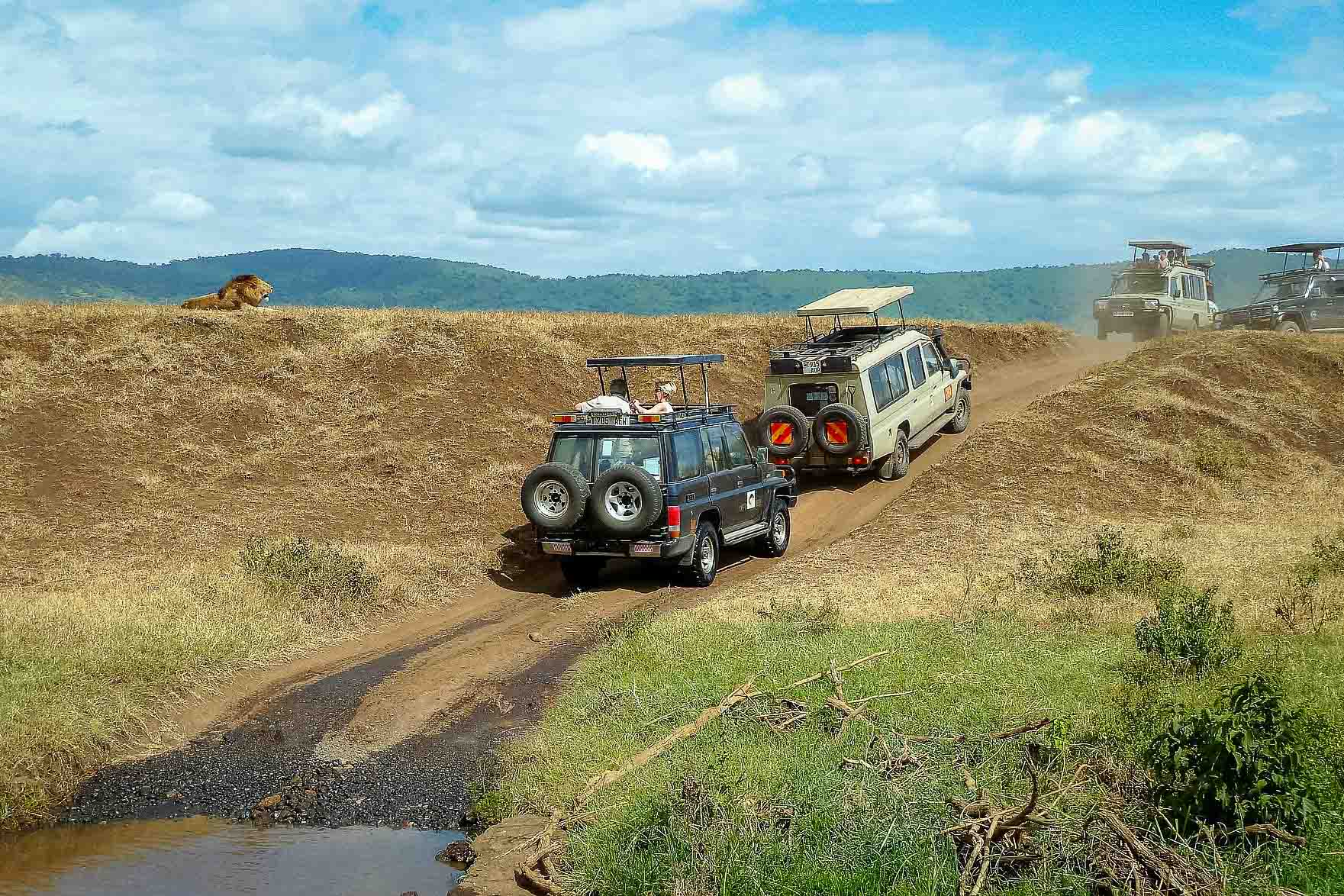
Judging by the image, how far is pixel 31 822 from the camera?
316 inches

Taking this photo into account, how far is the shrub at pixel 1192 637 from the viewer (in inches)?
365

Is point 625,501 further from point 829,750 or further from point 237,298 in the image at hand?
point 237,298

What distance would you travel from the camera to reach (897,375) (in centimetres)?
2053

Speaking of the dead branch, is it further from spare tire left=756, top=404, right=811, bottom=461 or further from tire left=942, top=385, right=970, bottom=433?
tire left=942, top=385, right=970, bottom=433

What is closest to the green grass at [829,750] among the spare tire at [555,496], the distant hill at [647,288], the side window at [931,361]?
the spare tire at [555,496]

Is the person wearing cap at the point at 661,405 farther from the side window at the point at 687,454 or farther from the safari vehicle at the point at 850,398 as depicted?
the safari vehicle at the point at 850,398

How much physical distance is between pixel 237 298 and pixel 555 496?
675 inches

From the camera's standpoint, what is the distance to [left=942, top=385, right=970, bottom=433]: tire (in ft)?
78.2

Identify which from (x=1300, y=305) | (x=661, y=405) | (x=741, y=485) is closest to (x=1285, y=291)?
(x=1300, y=305)

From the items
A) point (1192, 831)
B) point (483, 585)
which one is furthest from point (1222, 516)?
point (1192, 831)

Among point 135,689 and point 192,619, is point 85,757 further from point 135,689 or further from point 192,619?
point 192,619

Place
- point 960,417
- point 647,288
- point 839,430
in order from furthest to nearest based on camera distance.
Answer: point 647,288 → point 960,417 → point 839,430

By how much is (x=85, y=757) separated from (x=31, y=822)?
0.78 m

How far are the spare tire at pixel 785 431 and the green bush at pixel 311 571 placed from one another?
759cm
